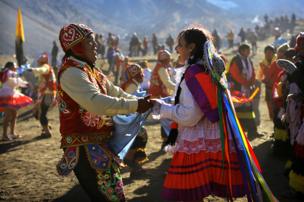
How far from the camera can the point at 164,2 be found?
500 ft

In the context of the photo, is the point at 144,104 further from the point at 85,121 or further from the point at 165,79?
the point at 165,79

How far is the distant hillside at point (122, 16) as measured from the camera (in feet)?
192

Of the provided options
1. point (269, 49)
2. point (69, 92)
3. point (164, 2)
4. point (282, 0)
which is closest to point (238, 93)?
point (269, 49)

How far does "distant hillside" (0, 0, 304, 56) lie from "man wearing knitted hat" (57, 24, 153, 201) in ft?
143

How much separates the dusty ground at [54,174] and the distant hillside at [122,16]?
125 ft

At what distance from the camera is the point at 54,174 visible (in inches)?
281

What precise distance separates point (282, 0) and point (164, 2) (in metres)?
66.3

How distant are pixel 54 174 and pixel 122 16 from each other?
130 m

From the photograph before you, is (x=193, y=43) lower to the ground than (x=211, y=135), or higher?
higher

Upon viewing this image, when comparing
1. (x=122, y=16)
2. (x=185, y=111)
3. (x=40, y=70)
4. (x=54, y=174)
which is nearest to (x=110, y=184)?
(x=185, y=111)

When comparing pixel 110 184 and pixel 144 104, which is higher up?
pixel 144 104

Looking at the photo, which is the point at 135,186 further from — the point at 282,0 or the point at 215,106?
the point at 282,0

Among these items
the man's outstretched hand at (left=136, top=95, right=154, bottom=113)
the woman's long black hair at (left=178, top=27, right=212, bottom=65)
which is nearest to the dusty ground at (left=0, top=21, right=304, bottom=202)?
the man's outstretched hand at (left=136, top=95, right=154, bottom=113)

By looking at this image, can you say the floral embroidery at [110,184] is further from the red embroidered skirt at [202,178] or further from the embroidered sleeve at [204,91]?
the embroidered sleeve at [204,91]
